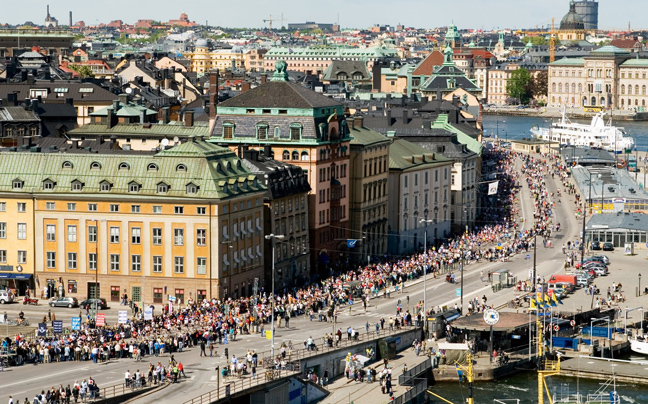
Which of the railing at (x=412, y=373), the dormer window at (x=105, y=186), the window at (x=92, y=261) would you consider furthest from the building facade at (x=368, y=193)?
the railing at (x=412, y=373)

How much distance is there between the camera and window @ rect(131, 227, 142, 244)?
9988 cm

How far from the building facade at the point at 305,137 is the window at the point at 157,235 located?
1570cm

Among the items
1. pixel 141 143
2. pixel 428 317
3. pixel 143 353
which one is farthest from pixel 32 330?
pixel 141 143

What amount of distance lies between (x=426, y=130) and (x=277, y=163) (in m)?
37.3

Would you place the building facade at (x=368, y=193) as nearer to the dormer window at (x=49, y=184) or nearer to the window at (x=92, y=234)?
the window at (x=92, y=234)

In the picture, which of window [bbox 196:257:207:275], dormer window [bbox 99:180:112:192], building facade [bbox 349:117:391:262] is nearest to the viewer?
window [bbox 196:257:207:275]

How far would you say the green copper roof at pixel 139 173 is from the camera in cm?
9969

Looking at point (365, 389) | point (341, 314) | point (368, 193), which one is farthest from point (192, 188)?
point (368, 193)

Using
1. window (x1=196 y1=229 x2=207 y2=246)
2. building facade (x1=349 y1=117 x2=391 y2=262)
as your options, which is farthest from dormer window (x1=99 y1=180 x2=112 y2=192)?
building facade (x1=349 y1=117 x2=391 y2=262)

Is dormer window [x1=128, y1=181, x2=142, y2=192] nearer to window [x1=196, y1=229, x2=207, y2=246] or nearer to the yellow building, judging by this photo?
the yellow building

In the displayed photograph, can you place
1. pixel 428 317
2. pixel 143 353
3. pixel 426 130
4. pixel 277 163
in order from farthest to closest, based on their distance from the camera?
pixel 426 130, pixel 277 163, pixel 428 317, pixel 143 353

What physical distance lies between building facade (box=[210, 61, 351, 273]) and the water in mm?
27510

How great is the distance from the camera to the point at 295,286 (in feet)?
350

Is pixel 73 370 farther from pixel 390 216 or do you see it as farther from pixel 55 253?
pixel 390 216
